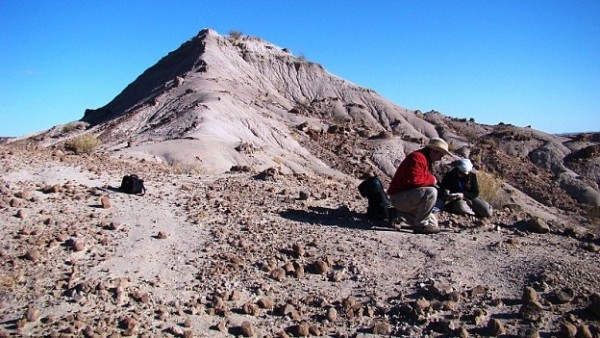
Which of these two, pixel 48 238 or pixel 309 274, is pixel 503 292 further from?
pixel 48 238

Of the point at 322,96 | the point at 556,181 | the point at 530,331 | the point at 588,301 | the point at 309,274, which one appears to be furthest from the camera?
the point at 322,96

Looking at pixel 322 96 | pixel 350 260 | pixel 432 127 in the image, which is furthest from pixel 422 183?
pixel 322 96

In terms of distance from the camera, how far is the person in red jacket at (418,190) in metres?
6.50

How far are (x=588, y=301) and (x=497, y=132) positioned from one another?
118 feet

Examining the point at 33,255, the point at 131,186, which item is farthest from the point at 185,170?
the point at 33,255

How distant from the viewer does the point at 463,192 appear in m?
7.60

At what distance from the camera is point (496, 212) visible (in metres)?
7.99

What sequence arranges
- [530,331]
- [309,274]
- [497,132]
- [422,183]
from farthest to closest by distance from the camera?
[497,132] < [422,183] < [309,274] < [530,331]

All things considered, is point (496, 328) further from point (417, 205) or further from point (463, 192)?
point (463, 192)

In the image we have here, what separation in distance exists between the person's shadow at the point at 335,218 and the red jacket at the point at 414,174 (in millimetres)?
564

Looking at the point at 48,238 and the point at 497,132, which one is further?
the point at 497,132

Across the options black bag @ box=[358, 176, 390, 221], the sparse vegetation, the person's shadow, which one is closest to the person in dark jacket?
black bag @ box=[358, 176, 390, 221]

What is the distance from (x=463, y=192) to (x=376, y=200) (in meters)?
1.45

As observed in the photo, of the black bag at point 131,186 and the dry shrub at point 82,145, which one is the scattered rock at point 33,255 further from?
the dry shrub at point 82,145
